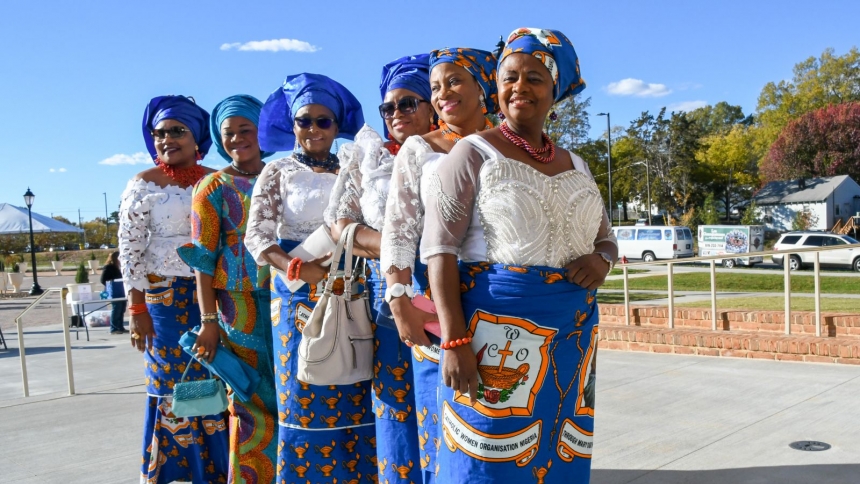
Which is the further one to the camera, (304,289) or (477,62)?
(304,289)

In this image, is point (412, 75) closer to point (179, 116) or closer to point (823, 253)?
point (179, 116)

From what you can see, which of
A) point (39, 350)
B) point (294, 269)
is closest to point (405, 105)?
point (294, 269)

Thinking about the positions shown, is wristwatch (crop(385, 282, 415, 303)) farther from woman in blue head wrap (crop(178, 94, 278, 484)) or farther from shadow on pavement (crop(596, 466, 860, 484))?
shadow on pavement (crop(596, 466, 860, 484))

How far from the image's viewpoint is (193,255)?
3.22m

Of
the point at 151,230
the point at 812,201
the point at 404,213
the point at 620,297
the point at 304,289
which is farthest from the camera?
the point at 812,201

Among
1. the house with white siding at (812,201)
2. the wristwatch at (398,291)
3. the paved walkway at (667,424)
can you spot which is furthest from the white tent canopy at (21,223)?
the house with white siding at (812,201)

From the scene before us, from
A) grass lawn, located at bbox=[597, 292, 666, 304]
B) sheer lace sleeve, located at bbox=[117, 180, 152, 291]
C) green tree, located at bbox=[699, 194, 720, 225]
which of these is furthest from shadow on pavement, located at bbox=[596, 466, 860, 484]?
green tree, located at bbox=[699, 194, 720, 225]

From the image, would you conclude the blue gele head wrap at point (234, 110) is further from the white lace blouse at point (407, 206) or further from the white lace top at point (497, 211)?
the white lace top at point (497, 211)

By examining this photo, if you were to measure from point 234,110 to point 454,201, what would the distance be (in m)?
1.72

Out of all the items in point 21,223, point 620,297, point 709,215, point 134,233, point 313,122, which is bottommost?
point 620,297

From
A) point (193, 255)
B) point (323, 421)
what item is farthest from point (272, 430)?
point (193, 255)

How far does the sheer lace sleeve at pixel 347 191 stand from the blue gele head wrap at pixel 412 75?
0.30 metres

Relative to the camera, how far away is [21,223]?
25312mm

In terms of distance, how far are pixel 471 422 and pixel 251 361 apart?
5.07 feet
